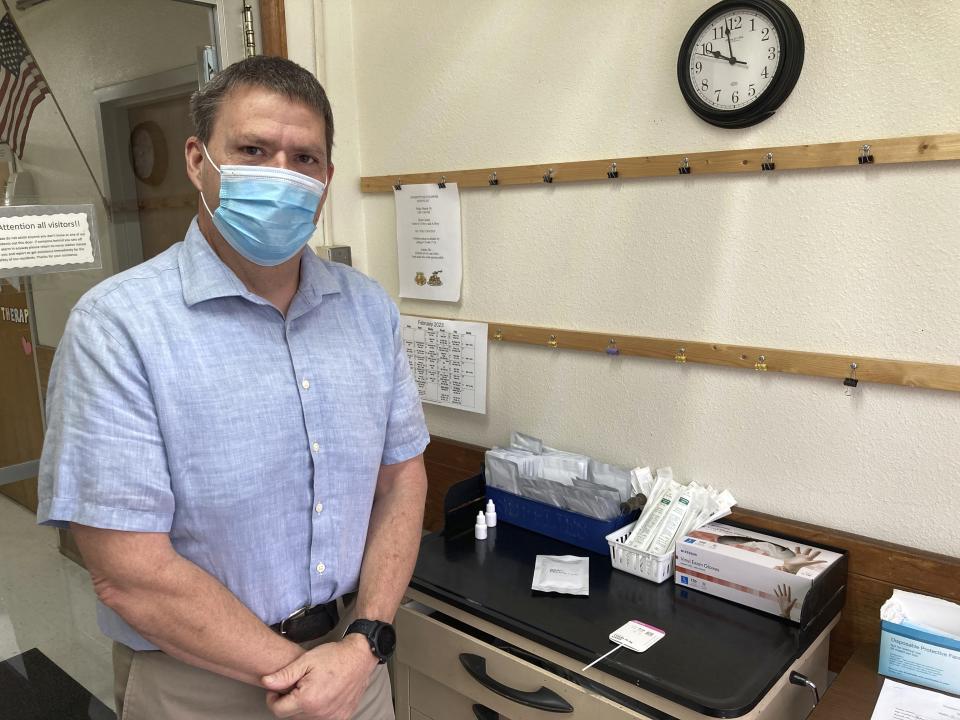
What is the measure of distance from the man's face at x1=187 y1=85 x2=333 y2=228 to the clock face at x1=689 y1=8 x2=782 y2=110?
0.82 metres

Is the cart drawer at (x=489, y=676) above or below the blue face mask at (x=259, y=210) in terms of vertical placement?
below

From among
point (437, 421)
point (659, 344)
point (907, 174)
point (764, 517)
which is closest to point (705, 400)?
point (659, 344)

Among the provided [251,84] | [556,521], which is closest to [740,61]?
[251,84]

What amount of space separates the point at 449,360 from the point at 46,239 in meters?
1.05

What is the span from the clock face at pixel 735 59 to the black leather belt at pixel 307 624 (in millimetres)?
1220

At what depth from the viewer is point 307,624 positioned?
3.70 ft

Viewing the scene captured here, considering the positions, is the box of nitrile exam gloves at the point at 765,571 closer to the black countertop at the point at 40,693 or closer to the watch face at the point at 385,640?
the watch face at the point at 385,640

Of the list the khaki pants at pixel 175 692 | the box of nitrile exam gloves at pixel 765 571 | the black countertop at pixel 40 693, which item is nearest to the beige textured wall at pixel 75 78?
the black countertop at pixel 40 693

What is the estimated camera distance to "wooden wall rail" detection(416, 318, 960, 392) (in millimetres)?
1308

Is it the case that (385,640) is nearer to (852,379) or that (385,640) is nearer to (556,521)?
(556,521)

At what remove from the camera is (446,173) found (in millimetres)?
1968

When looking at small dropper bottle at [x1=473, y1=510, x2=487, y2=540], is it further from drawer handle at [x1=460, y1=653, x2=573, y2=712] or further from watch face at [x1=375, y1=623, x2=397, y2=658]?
watch face at [x1=375, y1=623, x2=397, y2=658]

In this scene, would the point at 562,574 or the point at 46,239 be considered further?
the point at 46,239

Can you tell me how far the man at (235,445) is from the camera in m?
0.96
